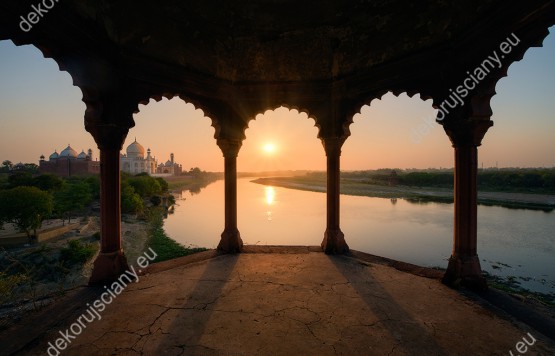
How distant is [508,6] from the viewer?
3.15m

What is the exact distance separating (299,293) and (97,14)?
182 inches

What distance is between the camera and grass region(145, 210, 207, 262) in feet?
51.6

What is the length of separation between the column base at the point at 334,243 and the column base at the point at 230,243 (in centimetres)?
179

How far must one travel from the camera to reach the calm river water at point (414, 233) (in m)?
13.0

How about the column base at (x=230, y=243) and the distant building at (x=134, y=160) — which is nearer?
the column base at (x=230, y=243)

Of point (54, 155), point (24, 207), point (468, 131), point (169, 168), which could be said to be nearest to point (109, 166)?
point (468, 131)

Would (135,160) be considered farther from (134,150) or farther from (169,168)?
(169,168)

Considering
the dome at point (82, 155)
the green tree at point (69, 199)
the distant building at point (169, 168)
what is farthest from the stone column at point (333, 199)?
the distant building at point (169, 168)

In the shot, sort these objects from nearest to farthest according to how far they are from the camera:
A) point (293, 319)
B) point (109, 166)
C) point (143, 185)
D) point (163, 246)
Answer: point (293, 319), point (109, 166), point (163, 246), point (143, 185)

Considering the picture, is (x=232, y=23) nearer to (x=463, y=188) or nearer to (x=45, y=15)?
(x=45, y=15)

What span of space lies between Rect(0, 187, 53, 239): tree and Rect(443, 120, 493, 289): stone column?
73.5 ft

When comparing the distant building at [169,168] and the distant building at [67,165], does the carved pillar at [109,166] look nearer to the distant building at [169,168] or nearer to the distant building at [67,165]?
the distant building at [67,165]

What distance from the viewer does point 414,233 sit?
19.1m

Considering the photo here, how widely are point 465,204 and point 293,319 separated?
297cm
